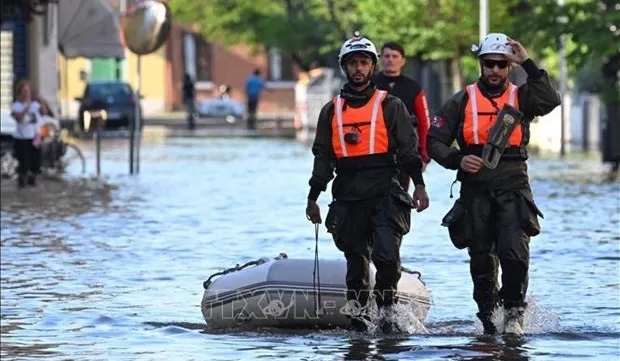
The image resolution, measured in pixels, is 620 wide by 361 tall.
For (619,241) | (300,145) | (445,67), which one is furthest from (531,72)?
(445,67)

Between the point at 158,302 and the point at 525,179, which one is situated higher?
the point at 525,179

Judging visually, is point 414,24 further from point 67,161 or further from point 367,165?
point 367,165

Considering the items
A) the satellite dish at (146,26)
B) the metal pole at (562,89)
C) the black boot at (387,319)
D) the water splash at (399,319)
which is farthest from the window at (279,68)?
the black boot at (387,319)

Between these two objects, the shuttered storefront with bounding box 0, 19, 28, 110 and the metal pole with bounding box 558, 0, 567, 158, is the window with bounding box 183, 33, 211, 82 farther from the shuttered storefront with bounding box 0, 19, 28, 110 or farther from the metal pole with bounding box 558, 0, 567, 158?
the shuttered storefront with bounding box 0, 19, 28, 110

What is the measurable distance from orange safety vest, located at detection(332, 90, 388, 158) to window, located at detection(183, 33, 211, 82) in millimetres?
76040

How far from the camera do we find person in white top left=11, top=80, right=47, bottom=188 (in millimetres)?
30344

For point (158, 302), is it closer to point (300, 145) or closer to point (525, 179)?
point (525, 179)

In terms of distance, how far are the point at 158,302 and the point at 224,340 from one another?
2.28 meters

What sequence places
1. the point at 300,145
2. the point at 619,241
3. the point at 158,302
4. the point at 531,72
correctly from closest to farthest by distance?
1. the point at 531,72
2. the point at 158,302
3. the point at 619,241
4. the point at 300,145

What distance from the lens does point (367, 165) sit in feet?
41.2

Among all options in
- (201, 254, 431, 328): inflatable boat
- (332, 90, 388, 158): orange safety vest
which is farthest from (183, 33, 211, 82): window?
(332, 90, 388, 158): orange safety vest

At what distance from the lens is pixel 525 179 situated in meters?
12.3

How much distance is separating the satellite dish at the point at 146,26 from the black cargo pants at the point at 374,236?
2204cm

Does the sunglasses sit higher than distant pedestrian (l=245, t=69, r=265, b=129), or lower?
higher
